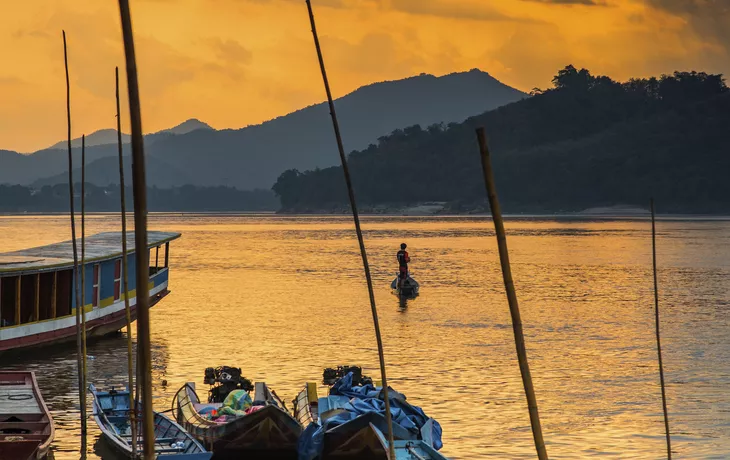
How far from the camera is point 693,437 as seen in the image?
76.2 ft

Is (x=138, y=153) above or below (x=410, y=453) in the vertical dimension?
above

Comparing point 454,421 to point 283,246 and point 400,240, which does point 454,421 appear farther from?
point 400,240

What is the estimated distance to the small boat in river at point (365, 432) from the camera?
59.9 ft

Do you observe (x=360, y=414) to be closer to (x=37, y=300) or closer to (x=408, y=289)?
(x=37, y=300)

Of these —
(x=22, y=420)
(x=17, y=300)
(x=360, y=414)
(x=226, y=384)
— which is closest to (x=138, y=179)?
(x=360, y=414)

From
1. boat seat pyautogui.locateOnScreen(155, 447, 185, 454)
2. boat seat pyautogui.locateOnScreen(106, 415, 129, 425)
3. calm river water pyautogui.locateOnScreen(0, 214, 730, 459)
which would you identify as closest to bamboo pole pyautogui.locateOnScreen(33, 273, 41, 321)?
calm river water pyautogui.locateOnScreen(0, 214, 730, 459)

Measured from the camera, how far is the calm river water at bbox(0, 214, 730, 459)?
24.4 m

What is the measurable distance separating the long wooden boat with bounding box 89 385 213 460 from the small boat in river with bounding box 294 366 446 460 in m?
2.17

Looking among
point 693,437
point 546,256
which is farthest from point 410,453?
point 546,256

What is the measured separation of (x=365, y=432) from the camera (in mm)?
18391

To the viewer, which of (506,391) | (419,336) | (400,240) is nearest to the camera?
→ (506,391)

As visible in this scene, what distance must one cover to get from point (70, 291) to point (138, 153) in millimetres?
24308

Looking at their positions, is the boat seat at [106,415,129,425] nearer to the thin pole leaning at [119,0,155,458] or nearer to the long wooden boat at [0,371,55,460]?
the long wooden boat at [0,371,55,460]

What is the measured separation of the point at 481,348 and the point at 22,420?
2110 centimetres
